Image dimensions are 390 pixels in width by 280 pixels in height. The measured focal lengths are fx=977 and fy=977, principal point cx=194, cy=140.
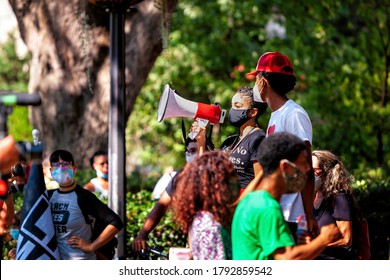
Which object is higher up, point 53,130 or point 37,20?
point 37,20

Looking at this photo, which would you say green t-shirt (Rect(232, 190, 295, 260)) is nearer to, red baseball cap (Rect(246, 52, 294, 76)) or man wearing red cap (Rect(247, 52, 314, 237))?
man wearing red cap (Rect(247, 52, 314, 237))

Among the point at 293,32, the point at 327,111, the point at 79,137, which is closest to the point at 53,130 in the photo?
the point at 79,137

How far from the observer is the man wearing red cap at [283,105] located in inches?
231

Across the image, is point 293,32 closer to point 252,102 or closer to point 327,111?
point 327,111

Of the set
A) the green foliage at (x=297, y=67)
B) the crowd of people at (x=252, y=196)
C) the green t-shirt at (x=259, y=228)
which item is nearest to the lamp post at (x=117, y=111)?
the crowd of people at (x=252, y=196)

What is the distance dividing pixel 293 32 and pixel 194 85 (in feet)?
7.90

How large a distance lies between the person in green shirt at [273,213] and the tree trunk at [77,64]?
6.58m

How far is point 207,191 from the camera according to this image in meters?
4.83

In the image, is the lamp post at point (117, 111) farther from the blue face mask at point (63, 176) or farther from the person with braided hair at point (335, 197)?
the person with braided hair at point (335, 197)

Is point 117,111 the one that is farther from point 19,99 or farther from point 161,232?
point 19,99

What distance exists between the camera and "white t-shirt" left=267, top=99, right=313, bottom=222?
585cm

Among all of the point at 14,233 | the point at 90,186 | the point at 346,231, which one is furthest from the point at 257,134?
the point at 90,186

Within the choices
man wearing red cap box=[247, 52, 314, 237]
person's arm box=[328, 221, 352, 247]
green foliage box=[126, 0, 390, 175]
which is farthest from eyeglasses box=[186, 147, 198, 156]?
green foliage box=[126, 0, 390, 175]

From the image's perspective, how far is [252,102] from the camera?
21.3ft
